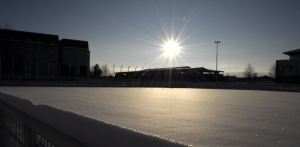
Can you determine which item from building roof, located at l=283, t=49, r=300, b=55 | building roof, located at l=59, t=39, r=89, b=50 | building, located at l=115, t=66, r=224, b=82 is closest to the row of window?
building roof, located at l=283, t=49, r=300, b=55

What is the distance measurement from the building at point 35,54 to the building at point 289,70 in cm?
4287

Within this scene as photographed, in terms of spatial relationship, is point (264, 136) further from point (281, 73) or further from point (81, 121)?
point (281, 73)

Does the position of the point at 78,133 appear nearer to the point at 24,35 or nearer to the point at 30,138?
the point at 30,138

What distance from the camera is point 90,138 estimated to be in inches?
52.2

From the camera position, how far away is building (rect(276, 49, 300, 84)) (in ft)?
140

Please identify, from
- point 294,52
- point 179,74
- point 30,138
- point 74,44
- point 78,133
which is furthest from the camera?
point 74,44

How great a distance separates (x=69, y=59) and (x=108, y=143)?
6107cm

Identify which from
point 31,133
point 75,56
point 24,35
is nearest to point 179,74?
point 75,56

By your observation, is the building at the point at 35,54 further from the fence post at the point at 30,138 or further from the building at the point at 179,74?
the fence post at the point at 30,138

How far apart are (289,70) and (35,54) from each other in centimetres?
5336

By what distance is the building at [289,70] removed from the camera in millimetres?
42700

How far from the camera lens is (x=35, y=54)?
167ft

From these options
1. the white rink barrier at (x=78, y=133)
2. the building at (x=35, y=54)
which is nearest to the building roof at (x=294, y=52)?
the building at (x=35, y=54)

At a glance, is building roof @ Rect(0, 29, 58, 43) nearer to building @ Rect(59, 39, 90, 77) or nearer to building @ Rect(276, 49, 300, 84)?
building @ Rect(59, 39, 90, 77)
